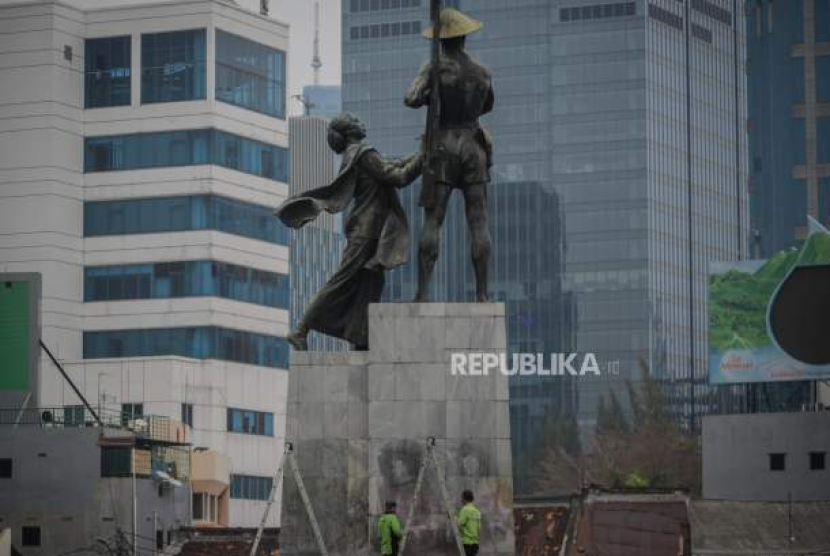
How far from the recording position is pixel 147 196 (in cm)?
11000

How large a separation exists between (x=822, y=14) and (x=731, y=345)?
11201cm

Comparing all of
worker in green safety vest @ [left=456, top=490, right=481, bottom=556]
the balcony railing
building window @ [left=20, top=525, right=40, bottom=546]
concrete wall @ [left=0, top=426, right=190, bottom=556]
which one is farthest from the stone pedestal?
building window @ [left=20, top=525, right=40, bottom=546]

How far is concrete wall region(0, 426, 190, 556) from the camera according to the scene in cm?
7025

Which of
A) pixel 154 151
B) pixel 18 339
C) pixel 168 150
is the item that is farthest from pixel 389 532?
pixel 154 151

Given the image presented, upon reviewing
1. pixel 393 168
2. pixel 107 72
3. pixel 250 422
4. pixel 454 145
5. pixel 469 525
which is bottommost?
pixel 469 525

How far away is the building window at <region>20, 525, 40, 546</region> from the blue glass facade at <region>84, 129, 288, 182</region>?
136ft

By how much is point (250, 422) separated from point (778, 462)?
33373 mm

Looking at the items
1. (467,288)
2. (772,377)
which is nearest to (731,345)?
(772,377)

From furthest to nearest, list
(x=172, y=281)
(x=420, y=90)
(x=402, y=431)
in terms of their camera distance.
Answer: (x=172, y=281) < (x=420, y=90) < (x=402, y=431)

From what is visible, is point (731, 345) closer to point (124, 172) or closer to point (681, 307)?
point (124, 172)

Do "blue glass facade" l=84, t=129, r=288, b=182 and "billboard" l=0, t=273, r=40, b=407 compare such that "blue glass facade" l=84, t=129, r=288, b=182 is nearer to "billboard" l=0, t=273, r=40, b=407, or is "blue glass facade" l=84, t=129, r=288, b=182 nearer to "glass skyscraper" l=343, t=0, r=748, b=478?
"billboard" l=0, t=273, r=40, b=407

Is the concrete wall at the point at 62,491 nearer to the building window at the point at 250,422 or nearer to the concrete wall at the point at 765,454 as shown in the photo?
the concrete wall at the point at 765,454

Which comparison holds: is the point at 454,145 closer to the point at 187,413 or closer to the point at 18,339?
the point at 18,339

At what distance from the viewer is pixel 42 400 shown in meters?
106
